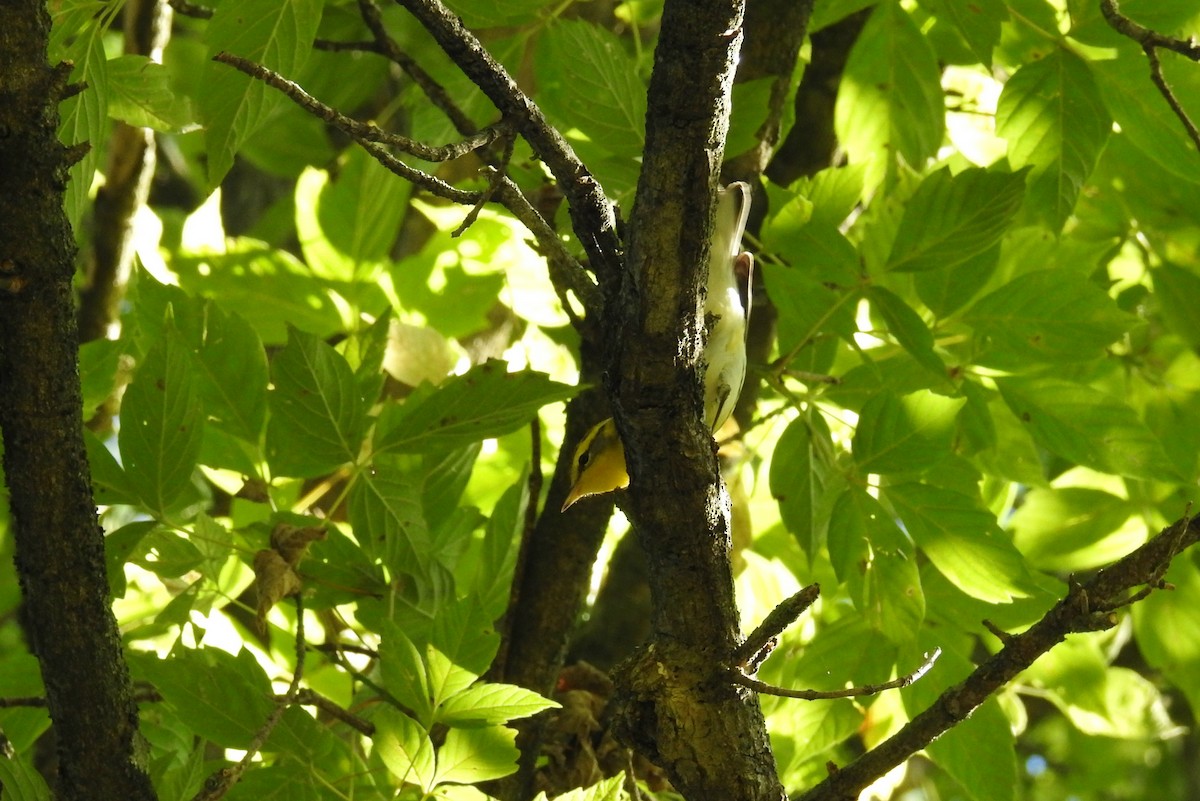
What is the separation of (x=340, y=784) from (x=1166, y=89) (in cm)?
125

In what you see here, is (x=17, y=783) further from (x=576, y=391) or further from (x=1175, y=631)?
(x=1175, y=631)

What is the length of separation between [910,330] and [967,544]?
0.27 m

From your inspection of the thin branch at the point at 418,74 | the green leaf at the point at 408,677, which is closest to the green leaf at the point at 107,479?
the green leaf at the point at 408,677

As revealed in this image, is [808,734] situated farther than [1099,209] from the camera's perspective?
No

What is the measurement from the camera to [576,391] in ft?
4.49

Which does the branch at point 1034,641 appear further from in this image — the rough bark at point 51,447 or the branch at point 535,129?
the rough bark at point 51,447

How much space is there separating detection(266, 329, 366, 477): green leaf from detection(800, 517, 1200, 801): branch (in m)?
0.69

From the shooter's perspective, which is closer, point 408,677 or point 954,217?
point 408,677

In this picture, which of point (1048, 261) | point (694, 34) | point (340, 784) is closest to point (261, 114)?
point (694, 34)

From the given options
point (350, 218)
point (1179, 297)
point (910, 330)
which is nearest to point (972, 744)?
point (910, 330)

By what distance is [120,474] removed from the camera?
4.29 ft

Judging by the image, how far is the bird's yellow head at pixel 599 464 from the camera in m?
1.56

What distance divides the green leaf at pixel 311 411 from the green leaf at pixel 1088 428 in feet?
3.03

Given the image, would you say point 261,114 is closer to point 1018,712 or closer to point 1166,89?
point 1166,89
